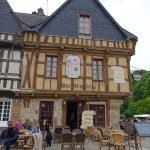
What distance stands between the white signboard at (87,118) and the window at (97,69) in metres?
1.93

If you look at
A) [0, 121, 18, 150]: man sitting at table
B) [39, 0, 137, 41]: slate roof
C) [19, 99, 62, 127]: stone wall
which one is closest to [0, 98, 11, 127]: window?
[19, 99, 62, 127]: stone wall

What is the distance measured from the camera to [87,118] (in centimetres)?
1290

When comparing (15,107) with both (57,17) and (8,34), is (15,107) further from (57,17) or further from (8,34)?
(57,17)

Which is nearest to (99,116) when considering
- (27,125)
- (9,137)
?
(27,125)

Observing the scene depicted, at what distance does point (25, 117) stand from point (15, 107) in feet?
2.31

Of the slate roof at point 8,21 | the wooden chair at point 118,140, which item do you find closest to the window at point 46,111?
the slate roof at point 8,21

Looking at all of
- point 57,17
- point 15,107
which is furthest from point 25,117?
point 57,17

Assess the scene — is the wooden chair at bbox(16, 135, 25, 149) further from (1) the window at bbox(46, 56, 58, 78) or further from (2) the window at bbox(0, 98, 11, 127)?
(1) the window at bbox(46, 56, 58, 78)

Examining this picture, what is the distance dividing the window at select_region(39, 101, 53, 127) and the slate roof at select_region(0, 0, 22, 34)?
164 inches

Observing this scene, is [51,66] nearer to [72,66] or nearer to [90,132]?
[72,66]

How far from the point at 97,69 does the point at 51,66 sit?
2563 mm

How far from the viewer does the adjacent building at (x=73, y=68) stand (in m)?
12.7

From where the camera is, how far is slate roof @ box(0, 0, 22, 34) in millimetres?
13445

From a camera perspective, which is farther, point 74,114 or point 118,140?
point 74,114
